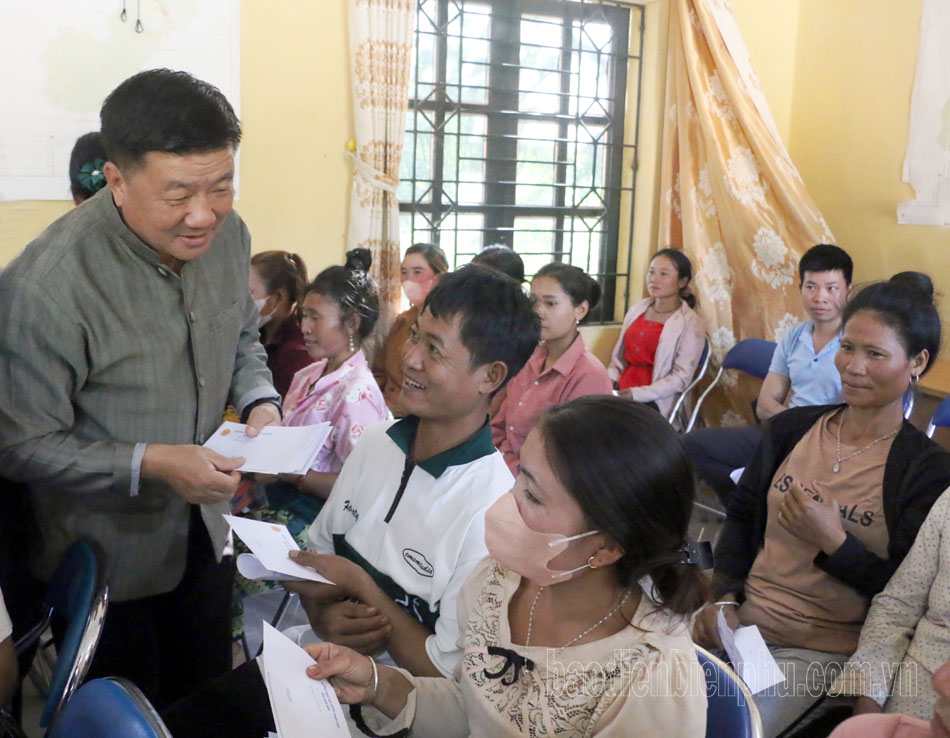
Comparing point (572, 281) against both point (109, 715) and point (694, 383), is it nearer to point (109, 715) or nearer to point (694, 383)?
point (694, 383)

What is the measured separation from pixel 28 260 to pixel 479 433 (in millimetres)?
858

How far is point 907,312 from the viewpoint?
199cm

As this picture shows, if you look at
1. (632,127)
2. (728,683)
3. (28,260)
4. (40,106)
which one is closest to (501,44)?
(632,127)

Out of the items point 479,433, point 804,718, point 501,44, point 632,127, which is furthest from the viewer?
point 632,127

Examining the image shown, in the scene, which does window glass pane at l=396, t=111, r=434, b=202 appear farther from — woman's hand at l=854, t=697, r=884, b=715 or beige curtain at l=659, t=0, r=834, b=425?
woman's hand at l=854, t=697, r=884, b=715

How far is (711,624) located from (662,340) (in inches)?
105

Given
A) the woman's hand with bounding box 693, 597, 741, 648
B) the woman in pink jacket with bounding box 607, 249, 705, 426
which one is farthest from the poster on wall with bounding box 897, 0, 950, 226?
the woman's hand with bounding box 693, 597, 741, 648

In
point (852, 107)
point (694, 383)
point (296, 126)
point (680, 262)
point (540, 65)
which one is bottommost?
point (694, 383)

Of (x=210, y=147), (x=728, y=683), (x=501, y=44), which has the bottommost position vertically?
(x=728, y=683)

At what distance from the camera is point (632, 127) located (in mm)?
5070

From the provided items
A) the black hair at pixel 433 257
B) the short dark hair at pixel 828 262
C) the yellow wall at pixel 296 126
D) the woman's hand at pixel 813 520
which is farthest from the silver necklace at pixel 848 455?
the yellow wall at pixel 296 126

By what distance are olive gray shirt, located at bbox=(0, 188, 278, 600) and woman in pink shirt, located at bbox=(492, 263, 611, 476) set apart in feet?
4.27

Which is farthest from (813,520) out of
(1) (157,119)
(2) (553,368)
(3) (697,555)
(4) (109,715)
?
(1) (157,119)

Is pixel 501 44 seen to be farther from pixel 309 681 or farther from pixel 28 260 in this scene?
pixel 309 681
